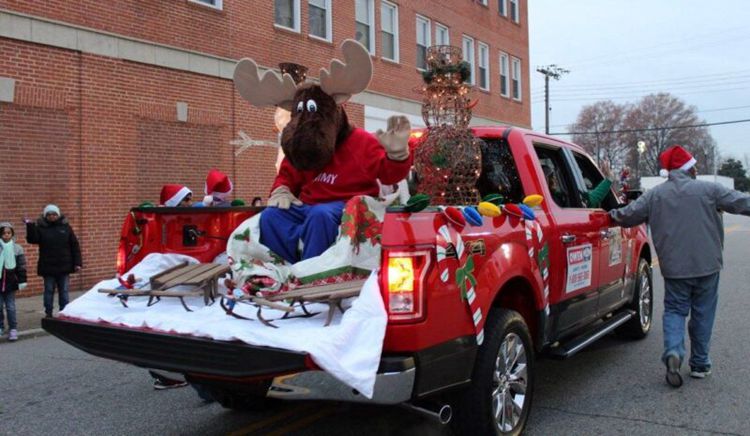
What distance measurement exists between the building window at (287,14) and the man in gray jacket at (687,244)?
37.6 feet

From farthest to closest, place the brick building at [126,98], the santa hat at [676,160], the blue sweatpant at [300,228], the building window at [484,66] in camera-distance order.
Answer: the building window at [484,66] → the brick building at [126,98] → the santa hat at [676,160] → the blue sweatpant at [300,228]

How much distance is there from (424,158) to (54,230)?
19.9 feet

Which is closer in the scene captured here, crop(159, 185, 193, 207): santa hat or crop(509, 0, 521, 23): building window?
crop(159, 185, 193, 207): santa hat

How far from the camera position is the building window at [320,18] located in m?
15.9

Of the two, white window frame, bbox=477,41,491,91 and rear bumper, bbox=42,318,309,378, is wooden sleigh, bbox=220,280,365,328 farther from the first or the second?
white window frame, bbox=477,41,491,91

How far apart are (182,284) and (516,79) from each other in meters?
24.4

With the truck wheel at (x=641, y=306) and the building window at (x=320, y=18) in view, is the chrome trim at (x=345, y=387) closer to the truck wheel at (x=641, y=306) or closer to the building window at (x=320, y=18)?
the truck wheel at (x=641, y=306)

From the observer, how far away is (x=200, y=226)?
4285 millimetres

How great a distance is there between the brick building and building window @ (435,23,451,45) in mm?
4769

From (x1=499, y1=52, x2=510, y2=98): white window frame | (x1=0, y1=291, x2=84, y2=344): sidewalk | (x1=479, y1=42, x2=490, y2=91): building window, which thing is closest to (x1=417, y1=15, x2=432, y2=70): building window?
(x1=479, y1=42, x2=490, y2=91): building window

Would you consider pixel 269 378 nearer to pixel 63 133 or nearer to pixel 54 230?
pixel 54 230

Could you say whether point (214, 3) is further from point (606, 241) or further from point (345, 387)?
point (345, 387)

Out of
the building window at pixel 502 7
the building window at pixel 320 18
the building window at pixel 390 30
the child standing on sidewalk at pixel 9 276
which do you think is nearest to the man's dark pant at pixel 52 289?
the child standing on sidewalk at pixel 9 276

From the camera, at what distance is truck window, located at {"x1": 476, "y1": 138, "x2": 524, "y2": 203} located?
4699 millimetres
